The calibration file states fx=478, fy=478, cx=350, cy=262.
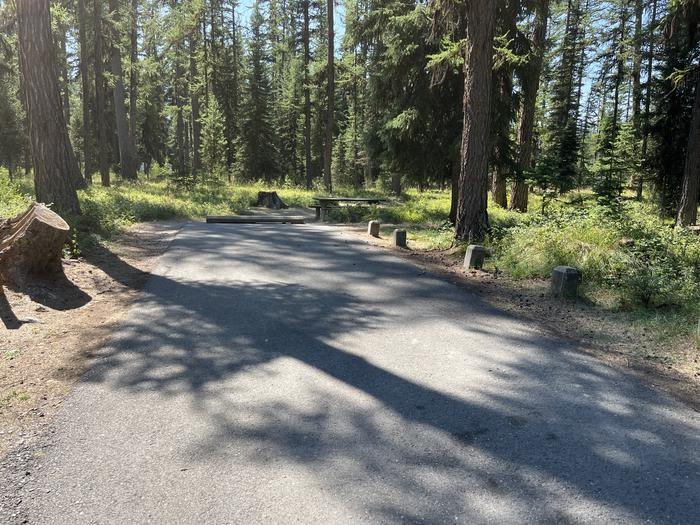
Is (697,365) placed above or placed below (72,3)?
below

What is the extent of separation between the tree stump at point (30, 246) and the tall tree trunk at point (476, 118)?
7369mm

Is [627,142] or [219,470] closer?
[219,470]

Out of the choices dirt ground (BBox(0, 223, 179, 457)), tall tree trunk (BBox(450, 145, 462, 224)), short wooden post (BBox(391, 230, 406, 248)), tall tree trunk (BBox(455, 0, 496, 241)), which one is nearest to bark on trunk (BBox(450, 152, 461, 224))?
tall tree trunk (BBox(450, 145, 462, 224))

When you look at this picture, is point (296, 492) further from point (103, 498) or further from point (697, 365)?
point (697, 365)

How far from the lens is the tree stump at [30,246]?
6.16m

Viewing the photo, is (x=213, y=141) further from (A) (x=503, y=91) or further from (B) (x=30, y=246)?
(B) (x=30, y=246)

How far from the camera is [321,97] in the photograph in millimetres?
33438

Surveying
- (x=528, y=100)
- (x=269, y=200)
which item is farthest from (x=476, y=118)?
(x=269, y=200)

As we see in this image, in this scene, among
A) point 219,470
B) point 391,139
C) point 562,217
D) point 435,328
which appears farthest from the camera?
point 391,139

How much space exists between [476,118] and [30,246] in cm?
807

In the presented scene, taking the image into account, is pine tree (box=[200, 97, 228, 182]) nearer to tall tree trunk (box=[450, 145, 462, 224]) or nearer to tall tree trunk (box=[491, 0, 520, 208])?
tall tree trunk (box=[450, 145, 462, 224])

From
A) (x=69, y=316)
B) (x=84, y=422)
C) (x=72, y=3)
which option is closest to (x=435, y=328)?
(x=84, y=422)

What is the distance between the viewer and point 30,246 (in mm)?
6266

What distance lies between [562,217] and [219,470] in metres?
9.47
